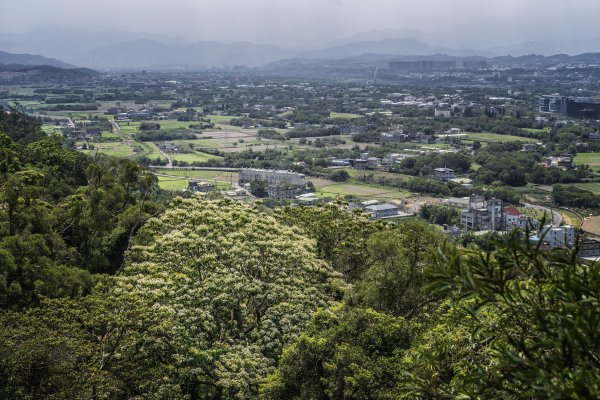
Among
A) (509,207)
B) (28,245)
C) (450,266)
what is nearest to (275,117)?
(509,207)

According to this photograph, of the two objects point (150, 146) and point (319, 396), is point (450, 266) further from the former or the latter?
point (150, 146)

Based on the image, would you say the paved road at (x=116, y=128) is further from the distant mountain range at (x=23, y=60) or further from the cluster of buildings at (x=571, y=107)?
the distant mountain range at (x=23, y=60)

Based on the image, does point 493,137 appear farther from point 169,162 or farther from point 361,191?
point 169,162

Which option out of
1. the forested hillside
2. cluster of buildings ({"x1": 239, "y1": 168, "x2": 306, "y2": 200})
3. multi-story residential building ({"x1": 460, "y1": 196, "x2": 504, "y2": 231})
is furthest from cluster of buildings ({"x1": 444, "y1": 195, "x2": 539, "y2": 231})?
the forested hillside

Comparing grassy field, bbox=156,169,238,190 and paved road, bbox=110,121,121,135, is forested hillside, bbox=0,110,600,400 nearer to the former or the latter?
grassy field, bbox=156,169,238,190

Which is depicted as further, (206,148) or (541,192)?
(206,148)

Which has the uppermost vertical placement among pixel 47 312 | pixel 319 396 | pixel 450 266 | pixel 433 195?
pixel 450 266
